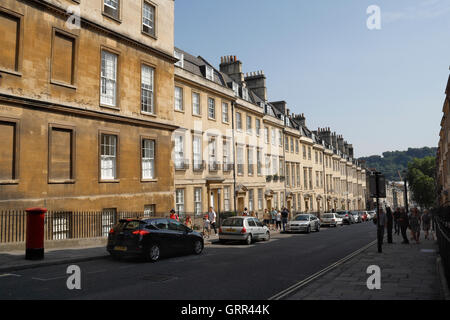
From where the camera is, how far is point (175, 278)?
918cm

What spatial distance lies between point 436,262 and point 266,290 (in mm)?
6811

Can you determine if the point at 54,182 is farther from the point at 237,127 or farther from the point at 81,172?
the point at 237,127

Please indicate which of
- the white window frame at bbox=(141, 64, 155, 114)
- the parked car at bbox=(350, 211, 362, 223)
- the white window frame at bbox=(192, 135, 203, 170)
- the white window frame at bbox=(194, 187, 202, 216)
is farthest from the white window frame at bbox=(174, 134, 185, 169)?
the parked car at bbox=(350, 211, 362, 223)

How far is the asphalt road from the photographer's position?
737cm

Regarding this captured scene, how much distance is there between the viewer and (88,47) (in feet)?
56.4

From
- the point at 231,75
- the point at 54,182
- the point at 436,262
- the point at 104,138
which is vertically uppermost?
the point at 231,75

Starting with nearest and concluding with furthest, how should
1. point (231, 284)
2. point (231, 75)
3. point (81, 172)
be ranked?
point (231, 284) < point (81, 172) < point (231, 75)

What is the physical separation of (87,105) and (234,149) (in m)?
16.1

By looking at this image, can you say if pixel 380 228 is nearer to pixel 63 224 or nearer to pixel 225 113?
pixel 63 224

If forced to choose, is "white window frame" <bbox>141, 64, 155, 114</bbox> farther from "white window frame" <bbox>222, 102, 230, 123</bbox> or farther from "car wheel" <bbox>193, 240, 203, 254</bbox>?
"white window frame" <bbox>222, 102, 230, 123</bbox>

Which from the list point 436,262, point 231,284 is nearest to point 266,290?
point 231,284

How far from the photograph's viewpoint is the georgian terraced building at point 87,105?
14109mm

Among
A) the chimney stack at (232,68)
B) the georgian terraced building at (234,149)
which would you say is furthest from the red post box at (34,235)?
the chimney stack at (232,68)
